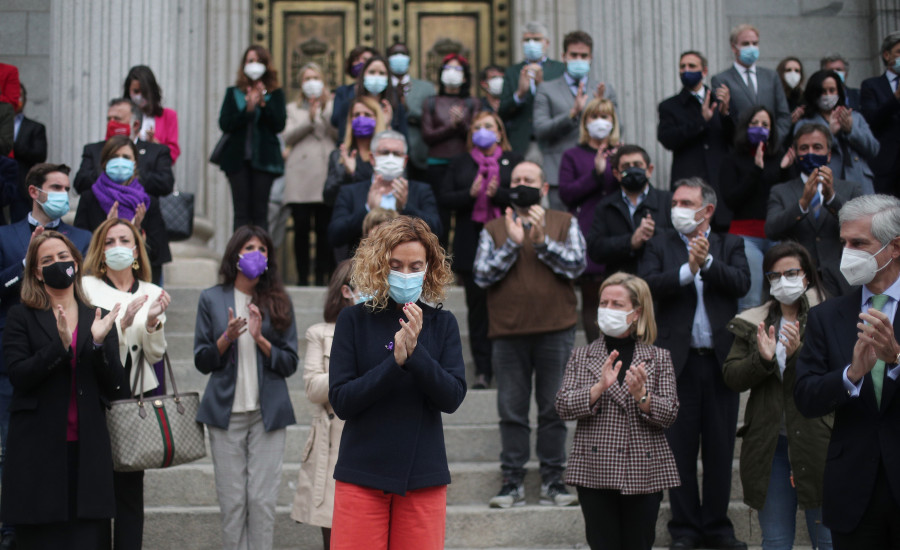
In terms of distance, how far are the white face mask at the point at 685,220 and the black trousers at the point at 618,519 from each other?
6.89 feet

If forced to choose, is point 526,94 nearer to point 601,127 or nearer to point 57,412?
point 601,127

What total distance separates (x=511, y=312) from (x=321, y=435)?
5.64ft

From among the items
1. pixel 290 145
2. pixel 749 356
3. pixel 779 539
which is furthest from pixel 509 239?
pixel 290 145

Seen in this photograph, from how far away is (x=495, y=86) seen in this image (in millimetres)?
10617

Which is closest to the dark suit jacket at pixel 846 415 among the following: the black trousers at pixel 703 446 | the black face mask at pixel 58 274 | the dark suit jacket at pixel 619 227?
the black trousers at pixel 703 446

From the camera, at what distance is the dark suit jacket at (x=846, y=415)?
4.39m

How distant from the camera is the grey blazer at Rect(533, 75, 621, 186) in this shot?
953 cm

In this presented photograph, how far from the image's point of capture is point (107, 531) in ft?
19.3

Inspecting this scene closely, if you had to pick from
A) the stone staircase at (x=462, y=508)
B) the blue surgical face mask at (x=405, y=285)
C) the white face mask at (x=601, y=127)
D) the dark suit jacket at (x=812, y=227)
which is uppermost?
the white face mask at (x=601, y=127)

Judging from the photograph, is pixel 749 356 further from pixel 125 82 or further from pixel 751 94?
pixel 125 82

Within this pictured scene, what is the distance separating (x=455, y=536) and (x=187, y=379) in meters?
2.73

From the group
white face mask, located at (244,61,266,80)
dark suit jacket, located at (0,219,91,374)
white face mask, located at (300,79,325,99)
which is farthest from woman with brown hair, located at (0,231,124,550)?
white face mask, located at (300,79,325,99)

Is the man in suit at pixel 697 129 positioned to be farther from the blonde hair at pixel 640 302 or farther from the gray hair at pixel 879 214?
the gray hair at pixel 879 214

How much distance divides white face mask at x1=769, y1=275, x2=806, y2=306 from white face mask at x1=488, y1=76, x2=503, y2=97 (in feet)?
15.6
